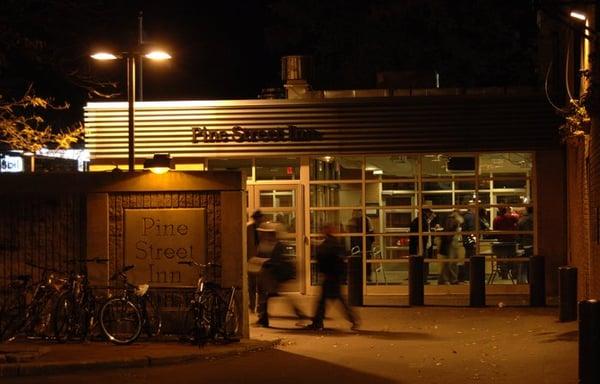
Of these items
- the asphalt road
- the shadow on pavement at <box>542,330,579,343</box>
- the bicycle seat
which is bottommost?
the asphalt road

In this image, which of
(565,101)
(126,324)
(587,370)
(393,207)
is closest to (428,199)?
(393,207)

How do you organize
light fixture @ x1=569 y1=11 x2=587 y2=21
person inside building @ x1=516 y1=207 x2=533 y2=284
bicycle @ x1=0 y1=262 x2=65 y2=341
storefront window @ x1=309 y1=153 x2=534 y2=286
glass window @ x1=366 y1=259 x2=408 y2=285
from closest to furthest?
1. bicycle @ x1=0 y1=262 x2=65 y2=341
2. light fixture @ x1=569 y1=11 x2=587 y2=21
3. person inside building @ x1=516 y1=207 x2=533 y2=284
4. storefront window @ x1=309 y1=153 x2=534 y2=286
5. glass window @ x1=366 y1=259 x2=408 y2=285

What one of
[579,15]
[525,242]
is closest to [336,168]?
[525,242]

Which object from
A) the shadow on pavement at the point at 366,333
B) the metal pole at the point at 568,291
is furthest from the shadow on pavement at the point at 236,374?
the metal pole at the point at 568,291

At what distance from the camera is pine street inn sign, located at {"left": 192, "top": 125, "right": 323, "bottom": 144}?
21328 mm

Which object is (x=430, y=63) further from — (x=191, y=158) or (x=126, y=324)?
(x=126, y=324)

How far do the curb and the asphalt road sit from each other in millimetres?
160

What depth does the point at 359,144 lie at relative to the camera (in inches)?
837

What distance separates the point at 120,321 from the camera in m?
14.5

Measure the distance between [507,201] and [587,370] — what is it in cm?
1202

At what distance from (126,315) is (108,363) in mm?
1663

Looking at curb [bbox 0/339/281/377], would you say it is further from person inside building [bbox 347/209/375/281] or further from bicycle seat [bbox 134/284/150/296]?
person inside building [bbox 347/209/375/281]

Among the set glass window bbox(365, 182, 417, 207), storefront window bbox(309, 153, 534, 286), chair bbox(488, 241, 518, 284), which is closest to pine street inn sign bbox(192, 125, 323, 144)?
storefront window bbox(309, 153, 534, 286)

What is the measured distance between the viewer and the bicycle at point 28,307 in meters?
14.9
